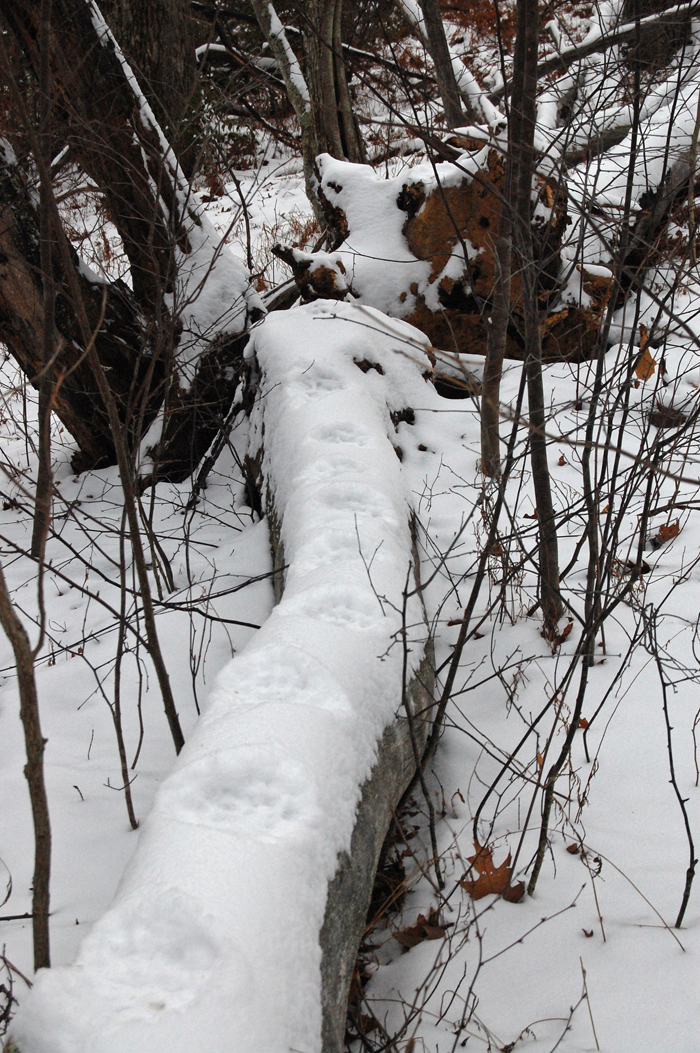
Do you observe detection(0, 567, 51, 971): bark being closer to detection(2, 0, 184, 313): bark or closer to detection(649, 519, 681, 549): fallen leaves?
detection(649, 519, 681, 549): fallen leaves

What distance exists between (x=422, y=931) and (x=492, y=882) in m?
0.21

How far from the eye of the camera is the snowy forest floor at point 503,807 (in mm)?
1412

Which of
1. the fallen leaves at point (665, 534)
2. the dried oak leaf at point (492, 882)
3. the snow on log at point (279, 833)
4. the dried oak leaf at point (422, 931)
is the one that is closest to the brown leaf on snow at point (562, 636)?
the snow on log at point (279, 833)

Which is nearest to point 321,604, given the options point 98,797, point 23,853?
point 98,797

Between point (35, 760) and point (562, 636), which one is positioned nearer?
point (35, 760)

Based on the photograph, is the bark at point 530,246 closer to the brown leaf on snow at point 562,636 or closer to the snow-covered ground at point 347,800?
the brown leaf on snow at point 562,636

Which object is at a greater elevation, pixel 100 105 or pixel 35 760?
pixel 100 105

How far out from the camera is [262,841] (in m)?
1.22

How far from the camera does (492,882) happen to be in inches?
65.4

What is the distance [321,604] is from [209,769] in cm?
63

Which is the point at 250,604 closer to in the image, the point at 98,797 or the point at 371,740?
the point at 98,797

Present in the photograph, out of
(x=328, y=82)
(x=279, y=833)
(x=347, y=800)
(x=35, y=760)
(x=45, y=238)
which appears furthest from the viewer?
(x=328, y=82)

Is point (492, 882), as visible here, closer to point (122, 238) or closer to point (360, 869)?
point (360, 869)

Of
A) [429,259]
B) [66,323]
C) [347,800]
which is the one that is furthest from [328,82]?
[347,800]
